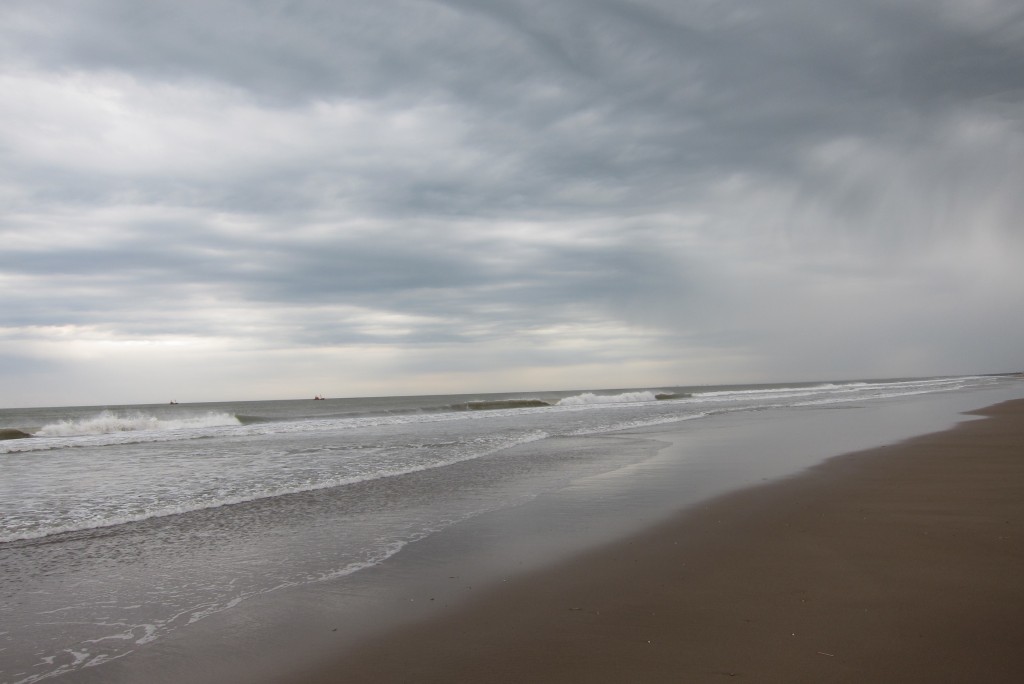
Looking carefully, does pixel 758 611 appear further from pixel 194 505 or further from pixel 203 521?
pixel 194 505

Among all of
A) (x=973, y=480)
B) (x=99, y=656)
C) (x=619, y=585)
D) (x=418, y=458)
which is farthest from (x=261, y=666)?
(x=418, y=458)

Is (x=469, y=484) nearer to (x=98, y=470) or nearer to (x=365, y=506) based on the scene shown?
(x=365, y=506)

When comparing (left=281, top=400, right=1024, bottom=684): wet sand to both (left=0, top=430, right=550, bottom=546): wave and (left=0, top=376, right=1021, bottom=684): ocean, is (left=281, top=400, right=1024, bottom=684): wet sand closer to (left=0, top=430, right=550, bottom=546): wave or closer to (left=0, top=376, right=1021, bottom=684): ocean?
(left=0, top=376, right=1021, bottom=684): ocean

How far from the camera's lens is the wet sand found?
3896mm

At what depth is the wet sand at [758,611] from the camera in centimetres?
390

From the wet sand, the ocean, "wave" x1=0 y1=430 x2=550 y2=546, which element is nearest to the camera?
the wet sand

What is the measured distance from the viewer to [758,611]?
476cm

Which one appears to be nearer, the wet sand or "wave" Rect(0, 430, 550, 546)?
the wet sand

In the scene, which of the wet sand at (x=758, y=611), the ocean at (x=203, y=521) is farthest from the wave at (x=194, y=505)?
the wet sand at (x=758, y=611)

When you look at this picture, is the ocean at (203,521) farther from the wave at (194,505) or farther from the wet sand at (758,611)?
the wet sand at (758,611)

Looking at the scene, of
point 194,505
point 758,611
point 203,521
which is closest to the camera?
point 758,611

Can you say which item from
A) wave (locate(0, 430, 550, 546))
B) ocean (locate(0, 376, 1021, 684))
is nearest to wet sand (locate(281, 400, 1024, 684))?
ocean (locate(0, 376, 1021, 684))

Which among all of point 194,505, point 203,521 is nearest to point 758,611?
point 203,521

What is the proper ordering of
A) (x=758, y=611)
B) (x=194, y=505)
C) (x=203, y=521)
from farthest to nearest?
(x=194, y=505) → (x=203, y=521) → (x=758, y=611)
